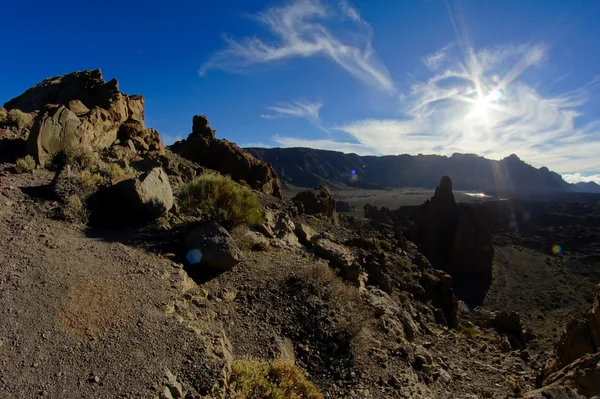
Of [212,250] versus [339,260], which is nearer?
[212,250]

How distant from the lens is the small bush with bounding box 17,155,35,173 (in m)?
9.14

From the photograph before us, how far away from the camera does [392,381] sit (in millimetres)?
6102

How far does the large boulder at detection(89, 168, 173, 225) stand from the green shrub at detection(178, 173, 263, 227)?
2.98 ft

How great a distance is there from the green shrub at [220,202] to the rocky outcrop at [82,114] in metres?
4.38

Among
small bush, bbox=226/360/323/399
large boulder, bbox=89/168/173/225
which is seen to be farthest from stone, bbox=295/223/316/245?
small bush, bbox=226/360/323/399

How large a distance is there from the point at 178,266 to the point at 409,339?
6.01m

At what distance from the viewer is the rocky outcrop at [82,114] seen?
10.4 metres

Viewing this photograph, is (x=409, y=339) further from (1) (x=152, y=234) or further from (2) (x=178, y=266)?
(1) (x=152, y=234)

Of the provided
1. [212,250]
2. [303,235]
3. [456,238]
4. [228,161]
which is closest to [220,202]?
[212,250]

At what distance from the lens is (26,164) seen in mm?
9234

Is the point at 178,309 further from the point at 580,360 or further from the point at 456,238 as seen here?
the point at 456,238

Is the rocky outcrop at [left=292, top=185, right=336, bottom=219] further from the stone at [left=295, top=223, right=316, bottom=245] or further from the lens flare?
the lens flare

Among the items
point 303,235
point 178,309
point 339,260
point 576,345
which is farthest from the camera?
point 303,235

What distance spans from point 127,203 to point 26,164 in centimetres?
308
